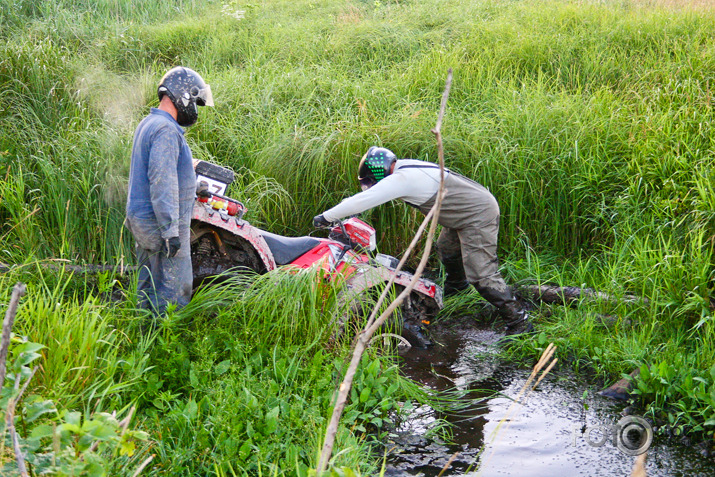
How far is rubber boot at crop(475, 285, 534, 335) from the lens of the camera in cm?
550

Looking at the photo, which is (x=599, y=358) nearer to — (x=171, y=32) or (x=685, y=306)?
(x=685, y=306)

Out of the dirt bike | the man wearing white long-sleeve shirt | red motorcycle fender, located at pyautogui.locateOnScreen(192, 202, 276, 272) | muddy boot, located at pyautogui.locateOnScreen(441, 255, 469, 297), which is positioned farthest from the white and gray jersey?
muddy boot, located at pyautogui.locateOnScreen(441, 255, 469, 297)

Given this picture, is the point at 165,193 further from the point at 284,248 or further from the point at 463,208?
the point at 463,208

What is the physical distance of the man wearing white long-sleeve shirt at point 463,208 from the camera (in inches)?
206

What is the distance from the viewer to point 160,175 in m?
4.20

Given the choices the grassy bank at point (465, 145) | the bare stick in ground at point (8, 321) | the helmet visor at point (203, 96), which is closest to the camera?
the bare stick in ground at point (8, 321)

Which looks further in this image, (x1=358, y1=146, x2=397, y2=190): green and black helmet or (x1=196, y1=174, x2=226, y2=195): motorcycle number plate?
(x1=358, y1=146, x2=397, y2=190): green and black helmet

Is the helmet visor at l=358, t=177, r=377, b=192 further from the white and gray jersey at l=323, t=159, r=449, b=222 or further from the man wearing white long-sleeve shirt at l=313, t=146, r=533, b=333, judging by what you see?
the white and gray jersey at l=323, t=159, r=449, b=222

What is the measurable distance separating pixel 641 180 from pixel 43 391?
5.15 m

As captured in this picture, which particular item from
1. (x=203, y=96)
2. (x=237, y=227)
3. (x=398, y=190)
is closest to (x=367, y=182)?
(x=398, y=190)

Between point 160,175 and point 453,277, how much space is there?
3026 mm

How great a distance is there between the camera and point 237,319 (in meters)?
4.38

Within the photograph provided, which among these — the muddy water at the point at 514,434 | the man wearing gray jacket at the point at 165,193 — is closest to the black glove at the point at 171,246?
the man wearing gray jacket at the point at 165,193

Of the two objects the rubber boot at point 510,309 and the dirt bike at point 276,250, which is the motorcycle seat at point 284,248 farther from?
the rubber boot at point 510,309
